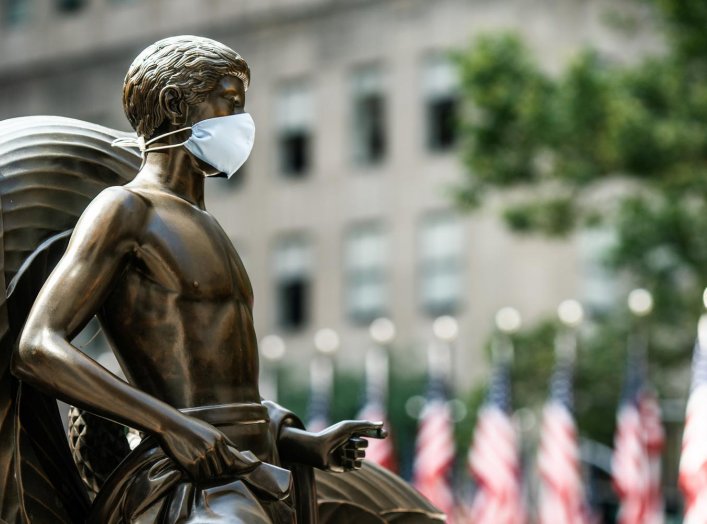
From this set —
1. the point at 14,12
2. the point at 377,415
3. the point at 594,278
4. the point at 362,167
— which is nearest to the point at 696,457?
A: the point at 377,415

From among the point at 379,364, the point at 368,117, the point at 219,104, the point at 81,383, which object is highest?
the point at 368,117

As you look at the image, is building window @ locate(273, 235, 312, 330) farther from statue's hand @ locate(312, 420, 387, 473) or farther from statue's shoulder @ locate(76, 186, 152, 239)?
statue's shoulder @ locate(76, 186, 152, 239)

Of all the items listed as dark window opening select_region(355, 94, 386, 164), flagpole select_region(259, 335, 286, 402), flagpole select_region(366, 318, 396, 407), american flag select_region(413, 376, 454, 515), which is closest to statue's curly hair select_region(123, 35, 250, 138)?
american flag select_region(413, 376, 454, 515)

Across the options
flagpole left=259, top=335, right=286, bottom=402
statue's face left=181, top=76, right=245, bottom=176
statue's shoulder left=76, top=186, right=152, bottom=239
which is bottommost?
flagpole left=259, top=335, right=286, bottom=402

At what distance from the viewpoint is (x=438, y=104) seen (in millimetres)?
49219

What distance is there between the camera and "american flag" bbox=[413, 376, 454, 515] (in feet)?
89.1

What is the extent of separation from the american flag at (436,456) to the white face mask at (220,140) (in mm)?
21794

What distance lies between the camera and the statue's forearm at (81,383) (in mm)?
4742

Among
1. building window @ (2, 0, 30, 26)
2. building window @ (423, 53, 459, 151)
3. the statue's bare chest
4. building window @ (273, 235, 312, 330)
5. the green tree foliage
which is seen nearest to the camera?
the statue's bare chest

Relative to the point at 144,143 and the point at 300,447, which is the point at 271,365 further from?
the point at 144,143

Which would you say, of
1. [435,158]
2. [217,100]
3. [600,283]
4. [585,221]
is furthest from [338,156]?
[217,100]

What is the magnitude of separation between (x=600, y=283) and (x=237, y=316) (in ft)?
134

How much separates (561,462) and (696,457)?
534cm

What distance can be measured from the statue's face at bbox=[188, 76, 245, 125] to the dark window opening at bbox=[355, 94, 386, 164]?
45746mm
